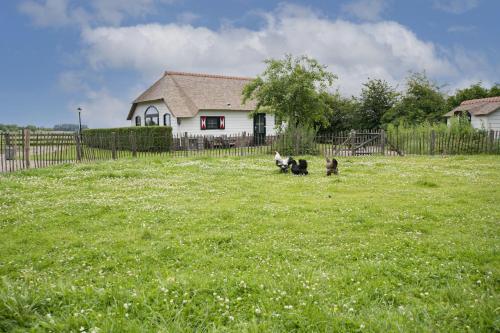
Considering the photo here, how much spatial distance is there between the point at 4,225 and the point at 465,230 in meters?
9.38

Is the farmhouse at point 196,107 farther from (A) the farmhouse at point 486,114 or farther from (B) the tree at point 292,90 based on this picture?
(A) the farmhouse at point 486,114

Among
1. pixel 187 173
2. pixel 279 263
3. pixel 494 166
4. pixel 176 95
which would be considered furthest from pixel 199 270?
pixel 176 95

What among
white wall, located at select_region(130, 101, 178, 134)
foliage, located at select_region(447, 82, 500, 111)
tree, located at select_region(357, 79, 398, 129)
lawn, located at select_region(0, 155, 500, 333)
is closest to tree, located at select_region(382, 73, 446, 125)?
tree, located at select_region(357, 79, 398, 129)

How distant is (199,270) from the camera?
508 centimetres

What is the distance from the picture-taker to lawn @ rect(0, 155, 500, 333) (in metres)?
3.71

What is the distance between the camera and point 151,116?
37.6m

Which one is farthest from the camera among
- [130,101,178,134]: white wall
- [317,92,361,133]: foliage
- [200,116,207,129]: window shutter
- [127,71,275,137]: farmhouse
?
[317,92,361,133]: foliage

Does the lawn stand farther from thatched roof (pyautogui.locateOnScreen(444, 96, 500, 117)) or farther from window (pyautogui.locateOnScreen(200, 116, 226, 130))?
thatched roof (pyautogui.locateOnScreen(444, 96, 500, 117))

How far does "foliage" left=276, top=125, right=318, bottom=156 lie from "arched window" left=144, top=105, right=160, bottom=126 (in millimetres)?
16753

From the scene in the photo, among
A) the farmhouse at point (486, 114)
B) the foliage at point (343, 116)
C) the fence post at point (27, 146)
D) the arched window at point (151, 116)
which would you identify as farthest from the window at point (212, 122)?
the farmhouse at point (486, 114)

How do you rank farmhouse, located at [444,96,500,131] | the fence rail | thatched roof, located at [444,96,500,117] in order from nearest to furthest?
the fence rail < farmhouse, located at [444,96,500,131] < thatched roof, located at [444,96,500,117]

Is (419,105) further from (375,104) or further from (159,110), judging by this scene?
(159,110)

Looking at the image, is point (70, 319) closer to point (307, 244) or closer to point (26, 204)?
point (307, 244)

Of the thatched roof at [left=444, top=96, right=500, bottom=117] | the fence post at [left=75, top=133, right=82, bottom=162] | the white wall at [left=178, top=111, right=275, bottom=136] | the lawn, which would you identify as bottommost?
the lawn
